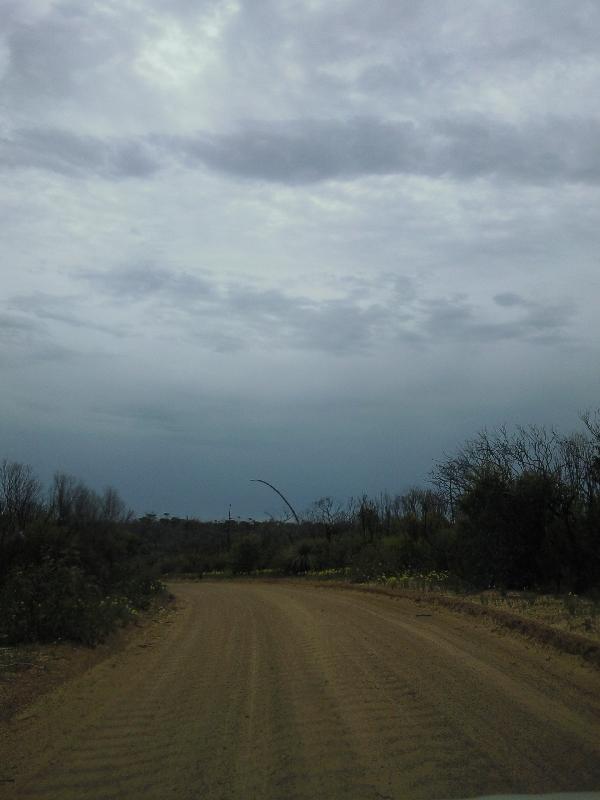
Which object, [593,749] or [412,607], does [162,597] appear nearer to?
[412,607]

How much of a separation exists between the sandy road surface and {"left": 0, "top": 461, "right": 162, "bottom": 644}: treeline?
4.99 ft

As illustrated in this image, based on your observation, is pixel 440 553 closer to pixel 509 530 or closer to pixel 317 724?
pixel 509 530

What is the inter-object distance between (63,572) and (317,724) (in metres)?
9.79

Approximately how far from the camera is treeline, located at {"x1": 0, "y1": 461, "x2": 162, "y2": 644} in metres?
14.3

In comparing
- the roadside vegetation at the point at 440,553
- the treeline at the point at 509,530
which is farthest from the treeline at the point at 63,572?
the treeline at the point at 509,530

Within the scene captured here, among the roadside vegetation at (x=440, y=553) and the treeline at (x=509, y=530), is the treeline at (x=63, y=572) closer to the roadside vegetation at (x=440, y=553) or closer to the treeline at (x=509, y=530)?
the roadside vegetation at (x=440, y=553)

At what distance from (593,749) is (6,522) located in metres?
22.8

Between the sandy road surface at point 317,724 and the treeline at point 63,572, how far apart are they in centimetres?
152

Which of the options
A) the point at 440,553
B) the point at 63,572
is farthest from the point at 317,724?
the point at 440,553

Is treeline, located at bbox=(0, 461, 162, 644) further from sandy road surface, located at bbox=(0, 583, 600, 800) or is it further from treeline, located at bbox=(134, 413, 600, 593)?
treeline, located at bbox=(134, 413, 600, 593)

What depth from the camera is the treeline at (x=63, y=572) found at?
47.1 ft

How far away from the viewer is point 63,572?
16422 mm

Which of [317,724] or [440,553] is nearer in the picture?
[317,724]

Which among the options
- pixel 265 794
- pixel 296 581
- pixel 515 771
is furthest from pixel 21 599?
pixel 296 581
